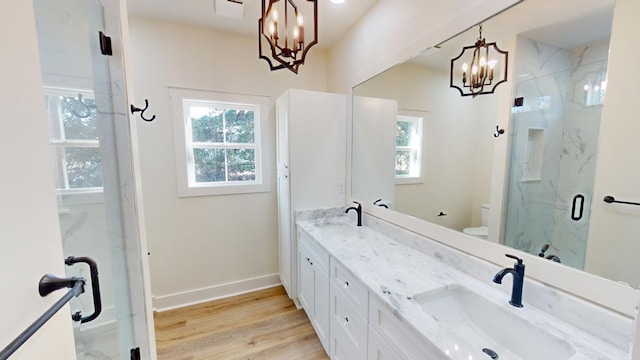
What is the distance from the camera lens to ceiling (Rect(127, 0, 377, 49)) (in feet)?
6.81

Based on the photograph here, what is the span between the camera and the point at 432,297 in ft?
4.00

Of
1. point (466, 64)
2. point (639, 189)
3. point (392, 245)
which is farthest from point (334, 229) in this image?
point (639, 189)

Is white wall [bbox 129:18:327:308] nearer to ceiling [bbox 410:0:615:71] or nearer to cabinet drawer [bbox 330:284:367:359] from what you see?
cabinet drawer [bbox 330:284:367:359]

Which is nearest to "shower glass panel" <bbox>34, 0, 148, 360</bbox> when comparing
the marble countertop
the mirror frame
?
the marble countertop

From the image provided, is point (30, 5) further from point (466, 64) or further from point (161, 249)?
point (161, 249)

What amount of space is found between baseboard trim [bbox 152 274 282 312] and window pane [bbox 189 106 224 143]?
1.61 m

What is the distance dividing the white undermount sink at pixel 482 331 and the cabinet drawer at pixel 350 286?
0.28 m

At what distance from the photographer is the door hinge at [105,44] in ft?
3.99

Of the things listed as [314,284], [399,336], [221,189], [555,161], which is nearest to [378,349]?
[399,336]

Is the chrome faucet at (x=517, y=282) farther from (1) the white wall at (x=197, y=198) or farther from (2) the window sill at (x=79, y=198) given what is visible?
(1) the white wall at (x=197, y=198)

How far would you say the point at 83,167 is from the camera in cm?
118

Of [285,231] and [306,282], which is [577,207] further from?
[285,231]

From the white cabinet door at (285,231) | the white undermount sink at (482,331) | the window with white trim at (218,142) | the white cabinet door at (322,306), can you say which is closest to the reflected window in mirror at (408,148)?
the white undermount sink at (482,331)

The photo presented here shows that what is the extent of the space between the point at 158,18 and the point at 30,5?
2106 mm
